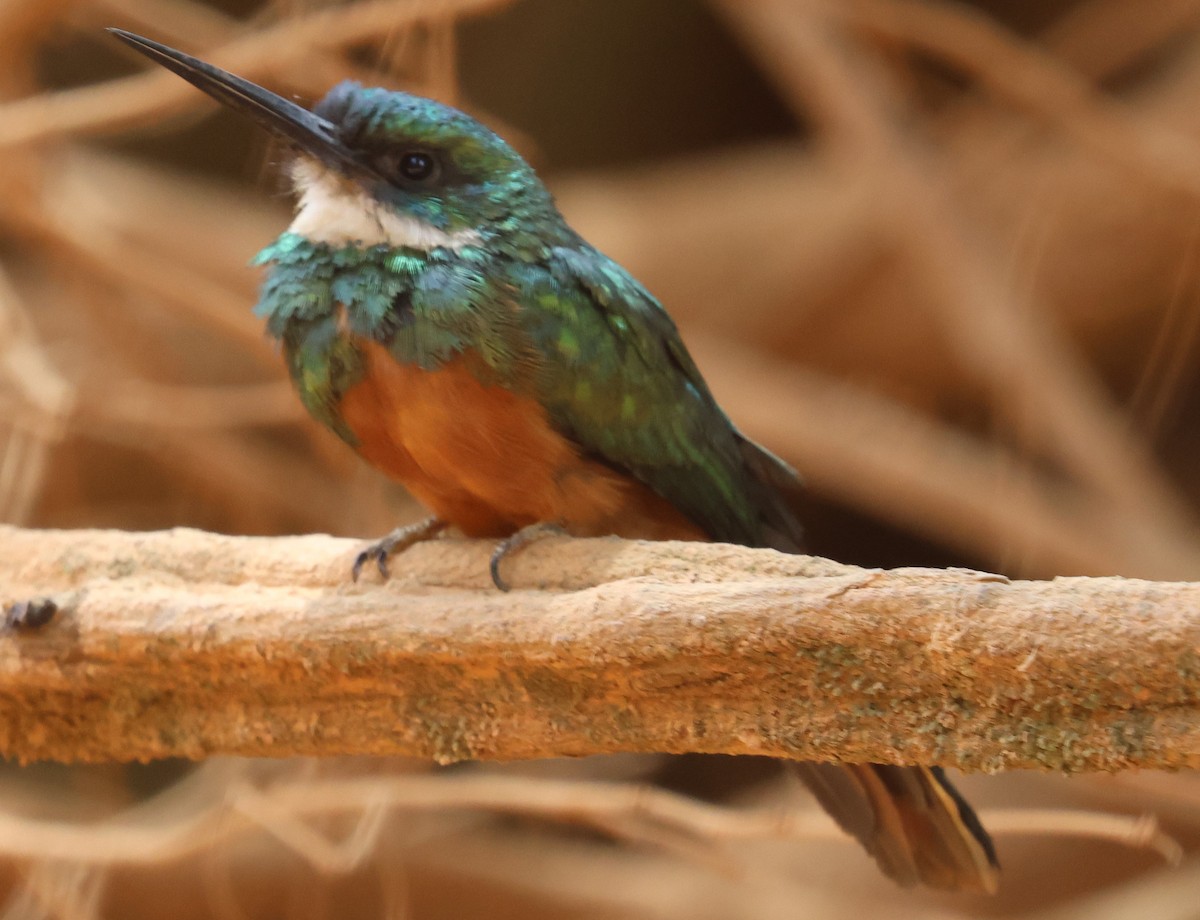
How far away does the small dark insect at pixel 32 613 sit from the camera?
1925 mm

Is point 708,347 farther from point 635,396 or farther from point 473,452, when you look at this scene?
point 473,452

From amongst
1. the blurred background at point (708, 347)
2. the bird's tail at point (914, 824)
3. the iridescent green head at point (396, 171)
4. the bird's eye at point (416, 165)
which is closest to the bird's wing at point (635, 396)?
the iridescent green head at point (396, 171)

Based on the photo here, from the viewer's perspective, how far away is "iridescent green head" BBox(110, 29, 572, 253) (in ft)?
7.01

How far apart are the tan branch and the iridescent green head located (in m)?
0.51

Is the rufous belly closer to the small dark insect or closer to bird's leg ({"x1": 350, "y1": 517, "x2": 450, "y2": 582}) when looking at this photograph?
bird's leg ({"x1": 350, "y1": 517, "x2": 450, "y2": 582})

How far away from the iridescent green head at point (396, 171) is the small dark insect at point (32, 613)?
697mm

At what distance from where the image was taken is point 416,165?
86.5 inches

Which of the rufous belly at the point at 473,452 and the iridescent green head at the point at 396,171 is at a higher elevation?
the iridescent green head at the point at 396,171

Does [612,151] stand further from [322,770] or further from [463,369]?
[463,369]

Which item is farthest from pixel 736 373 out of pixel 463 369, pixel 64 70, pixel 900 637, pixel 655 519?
pixel 64 70

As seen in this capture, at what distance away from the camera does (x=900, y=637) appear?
1.48 metres

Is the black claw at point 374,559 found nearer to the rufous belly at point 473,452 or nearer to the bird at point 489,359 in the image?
the bird at point 489,359

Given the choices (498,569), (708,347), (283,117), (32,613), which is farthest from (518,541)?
(708,347)

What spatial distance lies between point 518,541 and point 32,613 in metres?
0.71
